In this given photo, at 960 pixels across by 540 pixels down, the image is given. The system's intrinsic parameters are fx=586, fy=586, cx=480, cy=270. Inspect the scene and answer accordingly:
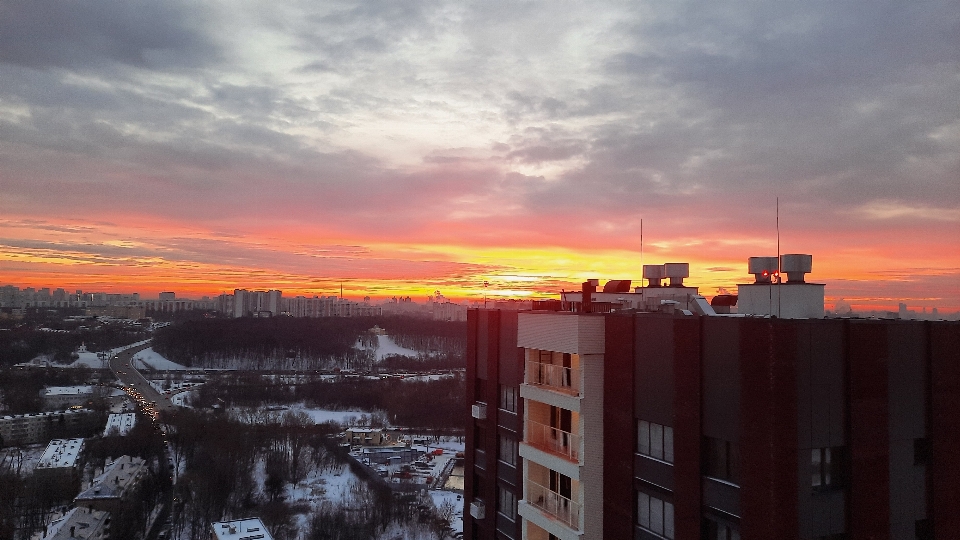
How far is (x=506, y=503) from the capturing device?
17172 mm

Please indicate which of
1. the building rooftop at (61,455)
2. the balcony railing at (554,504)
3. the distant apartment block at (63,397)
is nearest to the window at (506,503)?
the balcony railing at (554,504)

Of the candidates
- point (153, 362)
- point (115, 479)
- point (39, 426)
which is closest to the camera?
point (115, 479)

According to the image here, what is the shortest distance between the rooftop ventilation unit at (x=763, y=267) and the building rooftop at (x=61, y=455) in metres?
66.5

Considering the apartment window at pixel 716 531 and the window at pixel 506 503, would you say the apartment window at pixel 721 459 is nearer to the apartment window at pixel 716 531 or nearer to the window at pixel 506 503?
the apartment window at pixel 716 531

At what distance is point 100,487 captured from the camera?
53062 mm

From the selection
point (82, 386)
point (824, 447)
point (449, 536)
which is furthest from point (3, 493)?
point (82, 386)

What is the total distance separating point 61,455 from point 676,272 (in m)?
69.4

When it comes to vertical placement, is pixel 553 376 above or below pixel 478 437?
above

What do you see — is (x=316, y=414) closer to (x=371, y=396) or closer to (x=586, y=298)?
(x=371, y=396)

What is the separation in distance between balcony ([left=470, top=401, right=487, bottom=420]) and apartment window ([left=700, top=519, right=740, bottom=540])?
27.1 ft

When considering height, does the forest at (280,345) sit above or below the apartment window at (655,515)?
below

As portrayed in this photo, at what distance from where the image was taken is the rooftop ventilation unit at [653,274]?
61.6 feet

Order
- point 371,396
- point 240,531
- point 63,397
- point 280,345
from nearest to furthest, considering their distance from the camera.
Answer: point 240,531 → point 63,397 → point 371,396 → point 280,345

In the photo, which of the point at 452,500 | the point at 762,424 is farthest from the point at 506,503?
the point at 452,500
